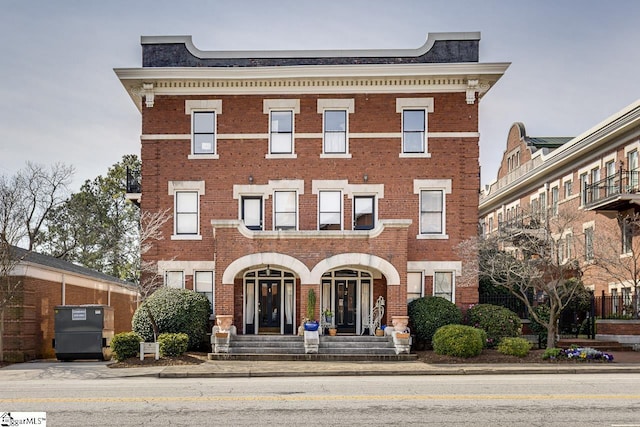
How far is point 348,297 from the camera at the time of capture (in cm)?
2941

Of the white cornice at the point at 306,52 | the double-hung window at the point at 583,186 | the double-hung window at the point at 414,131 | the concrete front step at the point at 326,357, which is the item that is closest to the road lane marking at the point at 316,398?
the concrete front step at the point at 326,357

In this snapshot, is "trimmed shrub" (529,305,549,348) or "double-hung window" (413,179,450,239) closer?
"trimmed shrub" (529,305,549,348)

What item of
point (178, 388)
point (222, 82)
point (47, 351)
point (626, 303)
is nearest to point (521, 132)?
point (626, 303)

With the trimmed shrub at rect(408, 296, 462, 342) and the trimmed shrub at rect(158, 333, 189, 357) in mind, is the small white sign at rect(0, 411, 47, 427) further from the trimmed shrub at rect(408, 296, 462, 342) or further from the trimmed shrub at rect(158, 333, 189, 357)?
the trimmed shrub at rect(408, 296, 462, 342)

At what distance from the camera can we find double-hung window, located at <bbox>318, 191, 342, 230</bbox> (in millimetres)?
29250

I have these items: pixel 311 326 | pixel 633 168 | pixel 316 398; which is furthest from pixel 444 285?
pixel 316 398

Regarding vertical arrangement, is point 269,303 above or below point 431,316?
above

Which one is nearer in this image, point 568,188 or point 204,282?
point 204,282

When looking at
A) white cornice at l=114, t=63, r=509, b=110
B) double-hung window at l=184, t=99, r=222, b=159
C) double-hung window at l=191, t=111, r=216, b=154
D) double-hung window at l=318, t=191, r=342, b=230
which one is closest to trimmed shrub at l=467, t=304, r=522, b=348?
double-hung window at l=318, t=191, r=342, b=230

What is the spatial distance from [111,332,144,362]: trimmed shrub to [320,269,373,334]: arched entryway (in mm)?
8001

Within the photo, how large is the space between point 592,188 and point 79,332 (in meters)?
23.6

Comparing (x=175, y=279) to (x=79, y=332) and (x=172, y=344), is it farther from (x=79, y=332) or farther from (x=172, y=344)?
(x=172, y=344)

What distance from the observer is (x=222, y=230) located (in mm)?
26922

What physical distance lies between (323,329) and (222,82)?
33.8 ft
